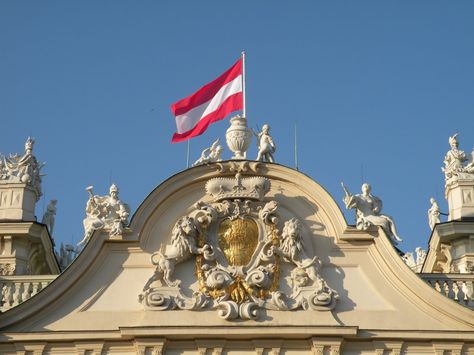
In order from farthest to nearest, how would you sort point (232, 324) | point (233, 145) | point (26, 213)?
point (26, 213) → point (233, 145) → point (232, 324)

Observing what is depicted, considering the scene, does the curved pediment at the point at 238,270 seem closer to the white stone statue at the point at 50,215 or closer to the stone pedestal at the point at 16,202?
the stone pedestal at the point at 16,202

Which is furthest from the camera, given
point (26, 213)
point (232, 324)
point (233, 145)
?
point (26, 213)

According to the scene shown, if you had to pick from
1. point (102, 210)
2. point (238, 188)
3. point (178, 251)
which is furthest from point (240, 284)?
point (102, 210)

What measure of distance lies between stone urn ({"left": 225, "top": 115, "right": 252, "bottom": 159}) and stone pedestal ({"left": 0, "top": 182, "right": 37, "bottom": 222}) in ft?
15.0

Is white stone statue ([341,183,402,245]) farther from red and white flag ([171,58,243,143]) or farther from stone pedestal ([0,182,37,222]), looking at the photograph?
stone pedestal ([0,182,37,222])

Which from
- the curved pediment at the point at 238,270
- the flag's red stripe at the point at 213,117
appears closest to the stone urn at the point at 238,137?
the curved pediment at the point at 238,270

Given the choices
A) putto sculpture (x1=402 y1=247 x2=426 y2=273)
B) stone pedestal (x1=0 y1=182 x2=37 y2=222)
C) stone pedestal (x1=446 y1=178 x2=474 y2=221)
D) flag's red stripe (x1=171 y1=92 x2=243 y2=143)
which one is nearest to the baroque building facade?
flag's red stripe (x1=171 y1=92 x2=243 y2=143)

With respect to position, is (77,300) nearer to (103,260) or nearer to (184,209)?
(103,260)

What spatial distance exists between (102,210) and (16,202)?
7.09ft

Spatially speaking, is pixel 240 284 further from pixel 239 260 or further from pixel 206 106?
pixel 206 106

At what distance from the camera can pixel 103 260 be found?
23297 mm

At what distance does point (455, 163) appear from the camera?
86.2ft

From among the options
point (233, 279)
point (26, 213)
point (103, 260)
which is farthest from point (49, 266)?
point (233, 279)

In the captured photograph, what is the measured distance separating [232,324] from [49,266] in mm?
6376
